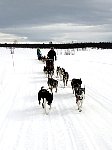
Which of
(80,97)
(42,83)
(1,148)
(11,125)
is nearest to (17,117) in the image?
(11,125)

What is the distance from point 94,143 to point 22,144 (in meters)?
1.78

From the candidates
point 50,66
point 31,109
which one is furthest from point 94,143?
point 50,66

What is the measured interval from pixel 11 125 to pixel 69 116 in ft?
6.50

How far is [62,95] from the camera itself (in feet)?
52.2

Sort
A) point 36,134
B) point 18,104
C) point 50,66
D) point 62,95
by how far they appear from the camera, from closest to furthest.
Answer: point 36,134, point 18,104, point 62,95, point 50,66

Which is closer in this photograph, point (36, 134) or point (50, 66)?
point (36, 134)

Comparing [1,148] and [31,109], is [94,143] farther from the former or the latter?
[31,109]

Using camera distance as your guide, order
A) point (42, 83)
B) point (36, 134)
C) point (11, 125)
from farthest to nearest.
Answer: point (42, 83) → point (11, 125) → point (36, 134)

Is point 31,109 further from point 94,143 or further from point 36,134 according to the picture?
point 94,143

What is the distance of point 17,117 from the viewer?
12.1 m

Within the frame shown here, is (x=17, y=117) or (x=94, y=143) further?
(x=17, y=117)

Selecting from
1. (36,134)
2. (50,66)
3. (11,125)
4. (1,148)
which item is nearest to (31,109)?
(11,125)

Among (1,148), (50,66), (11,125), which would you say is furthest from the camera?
(50,66)

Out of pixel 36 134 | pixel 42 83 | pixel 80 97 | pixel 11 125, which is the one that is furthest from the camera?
pixel 42 83
